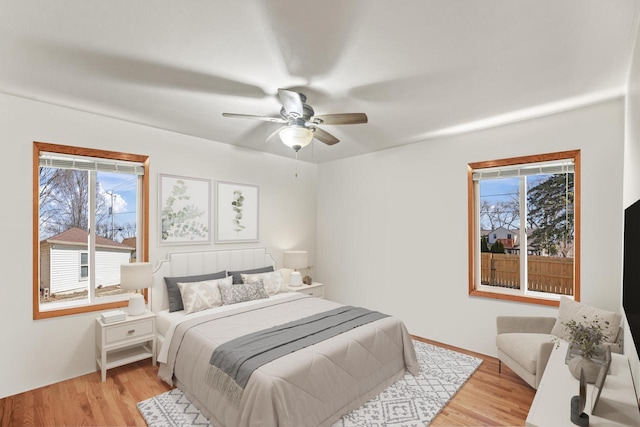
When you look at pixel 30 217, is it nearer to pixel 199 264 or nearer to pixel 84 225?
pixel 84 225

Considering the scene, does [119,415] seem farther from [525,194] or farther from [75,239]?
[525,194]

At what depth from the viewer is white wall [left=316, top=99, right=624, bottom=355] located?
111 inches

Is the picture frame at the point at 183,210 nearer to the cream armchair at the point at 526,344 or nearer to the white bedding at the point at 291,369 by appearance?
the white bedding at the point at 291,369

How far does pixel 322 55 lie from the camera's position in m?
2.06

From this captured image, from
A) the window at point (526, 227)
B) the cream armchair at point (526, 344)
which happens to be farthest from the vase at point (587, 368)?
the window at point (526, 227)

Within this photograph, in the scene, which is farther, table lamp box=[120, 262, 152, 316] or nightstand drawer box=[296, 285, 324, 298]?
nightstand drawer box=[296, 285, 324, 298]

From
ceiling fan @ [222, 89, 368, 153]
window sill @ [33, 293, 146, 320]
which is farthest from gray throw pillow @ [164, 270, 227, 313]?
ceiling fan @ [222, 89, 368, 153]

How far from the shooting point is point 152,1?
158 centimetres

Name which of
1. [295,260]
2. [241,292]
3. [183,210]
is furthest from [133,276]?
[295,260]

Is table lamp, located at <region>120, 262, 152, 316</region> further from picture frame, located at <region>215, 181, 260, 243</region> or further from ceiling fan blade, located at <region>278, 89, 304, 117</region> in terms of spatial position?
ceiling fan blade, located at <region>278, 89, 304, 117</region>

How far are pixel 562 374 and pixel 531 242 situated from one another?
183 centimetres

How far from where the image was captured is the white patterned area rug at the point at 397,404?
7.78 ft

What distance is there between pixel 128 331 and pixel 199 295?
0.73m

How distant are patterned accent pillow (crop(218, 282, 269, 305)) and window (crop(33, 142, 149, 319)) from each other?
1.04 meters
